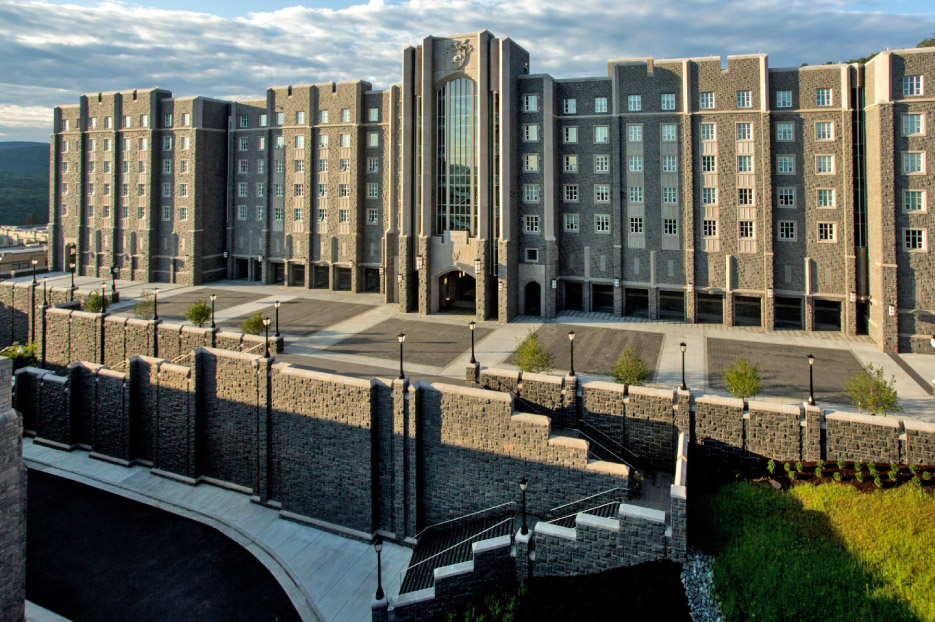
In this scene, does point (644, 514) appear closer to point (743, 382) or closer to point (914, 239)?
point (743, 382)

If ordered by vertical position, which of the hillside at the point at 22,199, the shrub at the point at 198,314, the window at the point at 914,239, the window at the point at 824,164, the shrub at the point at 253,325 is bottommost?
the shrub at the point at 253,325

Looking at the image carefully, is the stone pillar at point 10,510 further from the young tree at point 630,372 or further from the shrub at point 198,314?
the shrub at point 198,314

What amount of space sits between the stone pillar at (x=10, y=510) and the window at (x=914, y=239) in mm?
43001

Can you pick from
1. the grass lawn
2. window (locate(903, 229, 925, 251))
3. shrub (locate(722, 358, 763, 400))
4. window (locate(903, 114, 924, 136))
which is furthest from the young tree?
window (locate(903, 114, 924, 136))

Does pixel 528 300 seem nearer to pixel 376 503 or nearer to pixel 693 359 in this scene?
pixel 693 359

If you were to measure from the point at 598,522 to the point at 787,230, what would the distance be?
30.9m

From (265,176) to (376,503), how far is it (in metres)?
43.6

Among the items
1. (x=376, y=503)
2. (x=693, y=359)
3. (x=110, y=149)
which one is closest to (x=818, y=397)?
(x=693, y=359)

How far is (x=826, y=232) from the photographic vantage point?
3919 centimetres

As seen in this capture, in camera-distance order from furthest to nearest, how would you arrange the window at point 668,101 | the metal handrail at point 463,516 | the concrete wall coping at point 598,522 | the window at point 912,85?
the window at point 668,101, the window at point 912,85, the metal handrail at point 463,516, the concrete wall coping at point 598,522

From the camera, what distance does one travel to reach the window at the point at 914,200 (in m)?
35.3

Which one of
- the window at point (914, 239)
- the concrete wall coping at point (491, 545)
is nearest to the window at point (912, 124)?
the window at point (914, 239)

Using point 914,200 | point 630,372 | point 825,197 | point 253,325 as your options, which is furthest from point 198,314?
point 914,200

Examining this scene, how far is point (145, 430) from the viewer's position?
29094 mm
